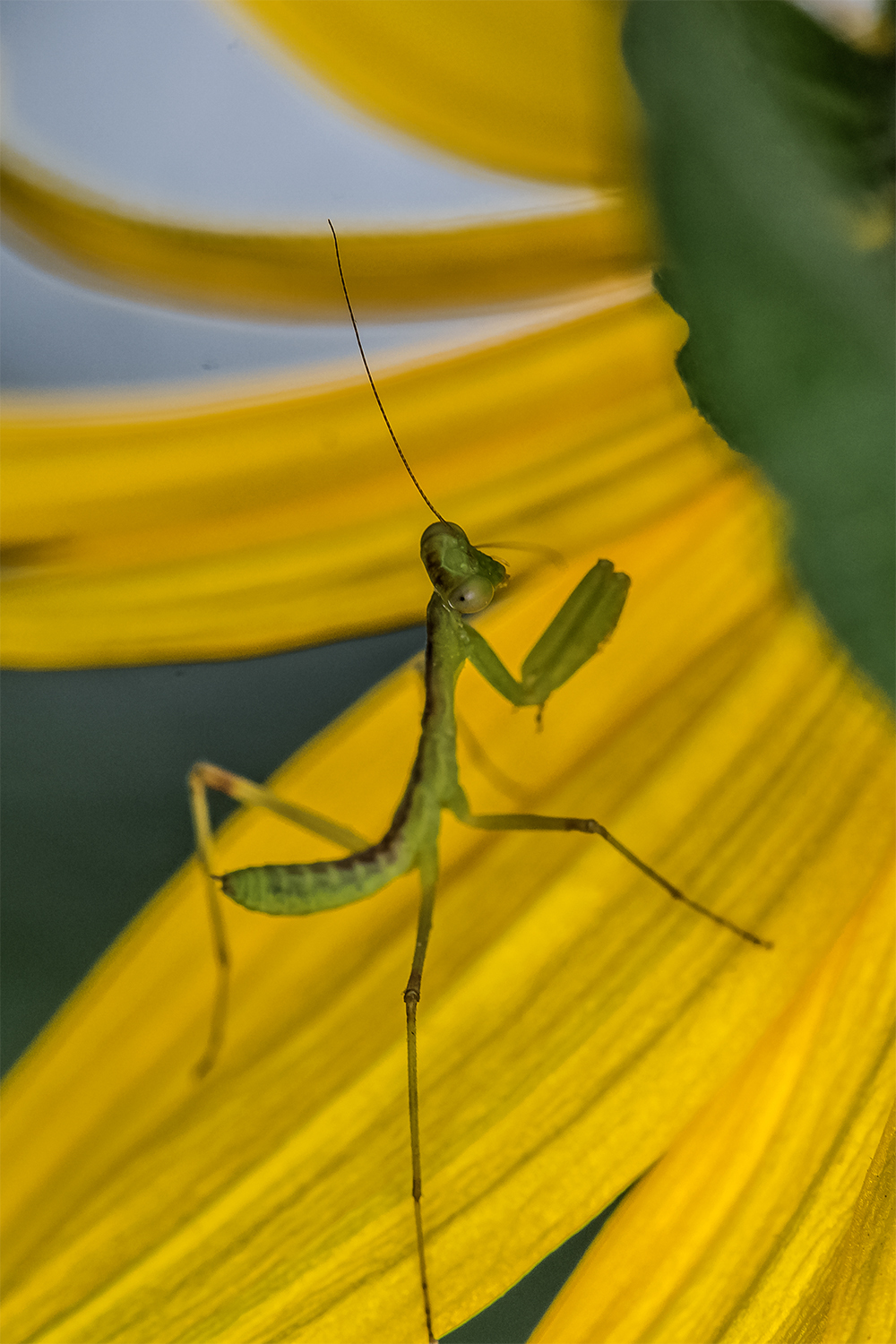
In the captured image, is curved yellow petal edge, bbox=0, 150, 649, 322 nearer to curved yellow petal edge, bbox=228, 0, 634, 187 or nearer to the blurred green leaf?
curved yellow petal edge, bbox=228, 0, 634, 187

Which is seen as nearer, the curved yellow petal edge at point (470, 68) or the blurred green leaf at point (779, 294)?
the blurred green leaf at point (779, 294)

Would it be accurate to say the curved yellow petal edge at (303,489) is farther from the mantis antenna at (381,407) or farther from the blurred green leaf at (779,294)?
the blurred green leaf at (779,294)

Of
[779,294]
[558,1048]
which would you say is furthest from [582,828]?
[779,294]

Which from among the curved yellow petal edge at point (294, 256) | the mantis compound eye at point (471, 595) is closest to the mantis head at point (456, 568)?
the mantis compound eye at point (471, 595)

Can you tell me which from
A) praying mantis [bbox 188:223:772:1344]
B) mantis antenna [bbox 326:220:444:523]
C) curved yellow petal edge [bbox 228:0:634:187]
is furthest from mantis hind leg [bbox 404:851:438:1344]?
curved yellow petal edge [bbox 228:0:634:187]

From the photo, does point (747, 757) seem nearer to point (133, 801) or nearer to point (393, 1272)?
point (393, 1272)

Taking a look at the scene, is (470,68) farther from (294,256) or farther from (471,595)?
(471,595)
